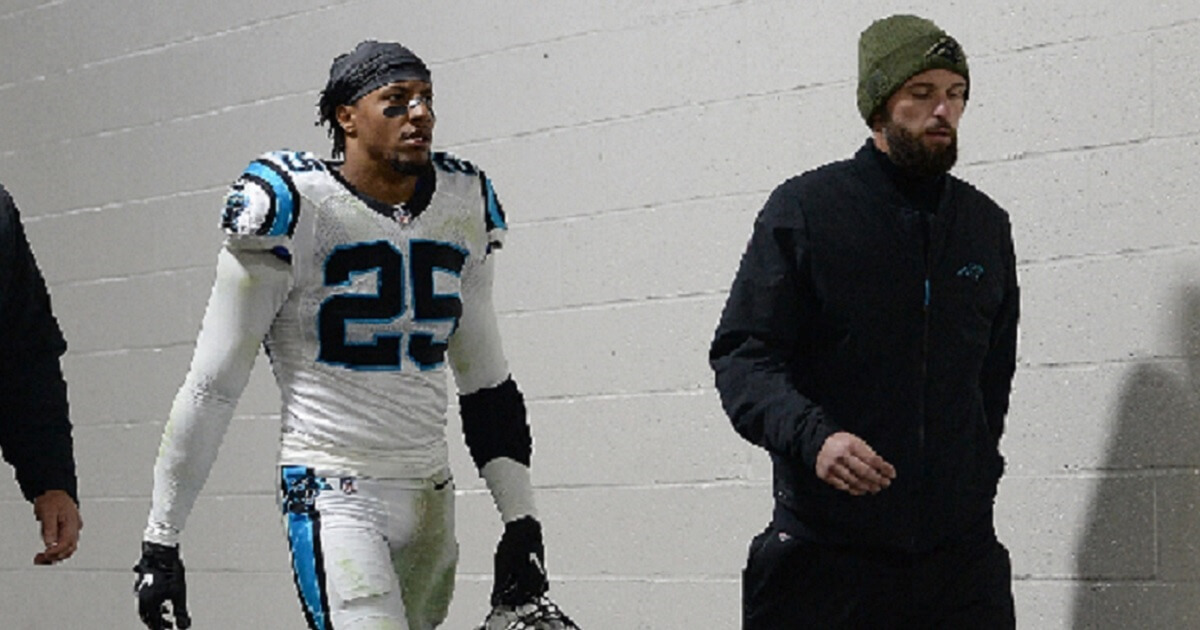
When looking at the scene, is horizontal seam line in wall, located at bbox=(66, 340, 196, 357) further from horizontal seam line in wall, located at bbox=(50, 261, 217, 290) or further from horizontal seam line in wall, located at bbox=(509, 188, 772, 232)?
horizontal seam line in wall, located at bbox=(509, 188, 772, 232)

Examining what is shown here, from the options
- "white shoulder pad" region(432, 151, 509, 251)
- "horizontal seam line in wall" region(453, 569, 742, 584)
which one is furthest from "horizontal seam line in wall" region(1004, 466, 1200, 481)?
"white shoulder pad" region(432, 151, 509, 251)

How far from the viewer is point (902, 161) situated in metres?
3.15

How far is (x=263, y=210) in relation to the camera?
3314 mm

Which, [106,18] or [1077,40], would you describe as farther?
[106,18]

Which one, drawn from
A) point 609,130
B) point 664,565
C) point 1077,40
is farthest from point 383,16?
point 1077,40

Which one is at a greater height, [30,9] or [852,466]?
[30,9]

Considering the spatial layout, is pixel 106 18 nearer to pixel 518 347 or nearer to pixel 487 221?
pixel 518 347

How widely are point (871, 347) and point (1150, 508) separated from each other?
881 mm

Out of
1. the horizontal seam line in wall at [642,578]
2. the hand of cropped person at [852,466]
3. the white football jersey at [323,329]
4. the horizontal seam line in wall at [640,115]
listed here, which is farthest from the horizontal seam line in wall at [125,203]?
the hand of cropped person at [852,466]

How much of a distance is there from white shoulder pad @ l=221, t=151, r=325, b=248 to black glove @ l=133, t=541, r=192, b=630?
519 mm

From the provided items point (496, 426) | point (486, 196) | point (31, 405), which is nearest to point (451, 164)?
point (486, 196)

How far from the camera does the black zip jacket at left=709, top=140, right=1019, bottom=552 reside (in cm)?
307

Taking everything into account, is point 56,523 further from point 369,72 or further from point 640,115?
point 640,115

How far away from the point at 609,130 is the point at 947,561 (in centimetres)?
168
